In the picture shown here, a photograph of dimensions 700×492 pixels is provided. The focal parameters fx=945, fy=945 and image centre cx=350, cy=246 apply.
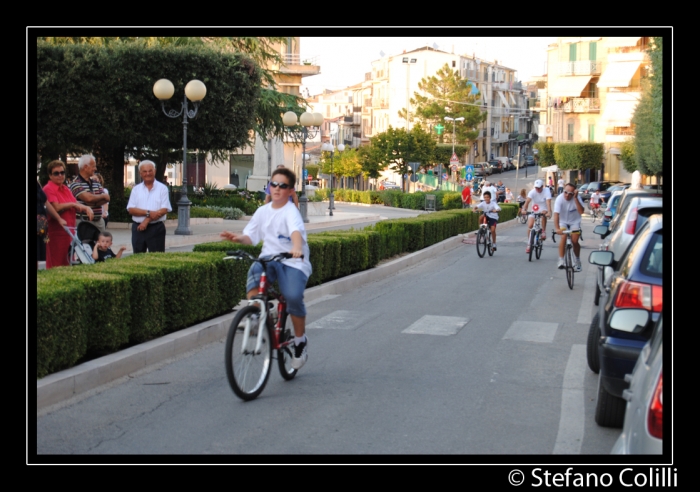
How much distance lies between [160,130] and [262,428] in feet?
82.0

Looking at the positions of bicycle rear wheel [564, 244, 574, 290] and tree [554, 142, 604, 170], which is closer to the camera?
bicycle rear wheel [564, 244, 574, 290]

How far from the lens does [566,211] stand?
1725cm

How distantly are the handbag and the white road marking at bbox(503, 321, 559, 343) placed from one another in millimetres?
5338

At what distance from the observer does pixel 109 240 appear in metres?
11.9

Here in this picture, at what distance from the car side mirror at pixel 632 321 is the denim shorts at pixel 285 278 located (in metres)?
2.62

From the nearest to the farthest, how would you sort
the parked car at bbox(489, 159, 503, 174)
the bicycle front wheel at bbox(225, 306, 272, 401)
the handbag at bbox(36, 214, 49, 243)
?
the bicycle front wheel at bbox(225, 306, 272, 401)
the handbag at bbox(36, 214, 49, 243)
the parked car at bbox(489, 159, 503, 174)

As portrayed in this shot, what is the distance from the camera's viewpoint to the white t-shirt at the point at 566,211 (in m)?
17.2

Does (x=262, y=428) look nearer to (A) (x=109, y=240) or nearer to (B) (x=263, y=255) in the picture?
(B) (x=263, y=255)

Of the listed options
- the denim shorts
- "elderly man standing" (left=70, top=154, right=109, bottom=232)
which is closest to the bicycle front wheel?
the denim shorts

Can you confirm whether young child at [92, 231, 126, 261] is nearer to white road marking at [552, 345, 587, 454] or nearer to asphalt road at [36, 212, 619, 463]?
asphalt road at [36, 212, 619, 463]

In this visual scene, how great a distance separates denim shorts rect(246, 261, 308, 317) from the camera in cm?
777

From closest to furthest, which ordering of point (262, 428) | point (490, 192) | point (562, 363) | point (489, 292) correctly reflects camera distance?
1. point (262, 428)
2. point (562, 363)
3. point (489, 292)
4. point (490, 192)

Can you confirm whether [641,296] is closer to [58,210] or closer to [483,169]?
[58,210]
